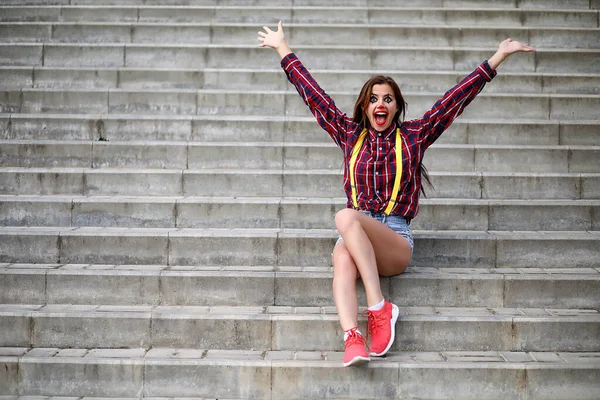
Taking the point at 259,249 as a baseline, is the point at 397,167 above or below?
above

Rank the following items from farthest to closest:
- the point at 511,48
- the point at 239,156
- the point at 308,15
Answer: the point at 308,15 < the point at 239,156 < the point at 511,48

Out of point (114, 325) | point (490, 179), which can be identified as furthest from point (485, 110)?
point (114, 325)

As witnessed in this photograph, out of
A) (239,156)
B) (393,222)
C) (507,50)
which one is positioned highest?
(507,50)

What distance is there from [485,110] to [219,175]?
105 inches

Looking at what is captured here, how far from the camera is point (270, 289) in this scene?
4.38m

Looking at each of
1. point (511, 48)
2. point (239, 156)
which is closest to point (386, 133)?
point (511, 48)

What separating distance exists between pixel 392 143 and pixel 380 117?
183mm

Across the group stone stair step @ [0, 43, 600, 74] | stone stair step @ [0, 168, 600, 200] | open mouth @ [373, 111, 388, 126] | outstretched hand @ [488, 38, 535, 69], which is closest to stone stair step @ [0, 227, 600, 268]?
stone stair step @ [0, 168, 600, 200]

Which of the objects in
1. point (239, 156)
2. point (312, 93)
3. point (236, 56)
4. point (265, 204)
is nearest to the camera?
point (312, 93)

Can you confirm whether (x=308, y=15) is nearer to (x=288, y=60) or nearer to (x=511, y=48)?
(x=288, y=60)

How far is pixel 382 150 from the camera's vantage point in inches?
164

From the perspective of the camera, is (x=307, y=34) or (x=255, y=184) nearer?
(x=255, y=184)

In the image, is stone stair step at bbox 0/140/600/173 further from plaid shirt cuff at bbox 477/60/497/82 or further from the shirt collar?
plaid shirt cuff at bbox 477/60/497/82

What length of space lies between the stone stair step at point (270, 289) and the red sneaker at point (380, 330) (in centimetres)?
49
